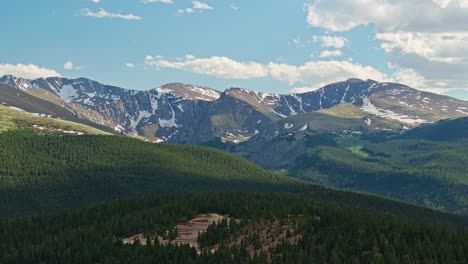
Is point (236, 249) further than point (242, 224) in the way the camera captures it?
No

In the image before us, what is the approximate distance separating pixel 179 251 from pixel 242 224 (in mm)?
28957

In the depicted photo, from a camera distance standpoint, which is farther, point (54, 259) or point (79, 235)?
point (79, 235)

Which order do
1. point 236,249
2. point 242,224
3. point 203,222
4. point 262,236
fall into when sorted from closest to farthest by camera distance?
point 236,249 → point 262,236 → point 242,224 → point 203,222

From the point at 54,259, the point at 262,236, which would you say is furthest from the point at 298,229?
the point at 54,259

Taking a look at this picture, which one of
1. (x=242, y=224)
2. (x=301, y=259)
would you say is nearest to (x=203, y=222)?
(x=242, y=224)

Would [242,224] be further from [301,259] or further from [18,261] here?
[18,261]

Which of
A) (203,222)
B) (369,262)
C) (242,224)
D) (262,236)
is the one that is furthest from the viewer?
(203,222)

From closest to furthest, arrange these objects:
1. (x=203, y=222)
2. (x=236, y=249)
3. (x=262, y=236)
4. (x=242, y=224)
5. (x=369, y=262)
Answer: (x=369, y=262)
(x=236, y=249)
(x=262, y=236)
(x=242, y=224)
(x=203, y=222)

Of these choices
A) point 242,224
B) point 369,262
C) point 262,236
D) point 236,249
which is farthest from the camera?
point 242,224

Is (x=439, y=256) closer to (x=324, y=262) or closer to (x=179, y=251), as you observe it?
(x=324, y=262)

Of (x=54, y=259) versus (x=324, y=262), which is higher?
(x=324, y=262)

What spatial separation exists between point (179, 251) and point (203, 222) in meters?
38.8

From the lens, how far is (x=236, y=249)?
14275 cm

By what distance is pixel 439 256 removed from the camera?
134375 mm
